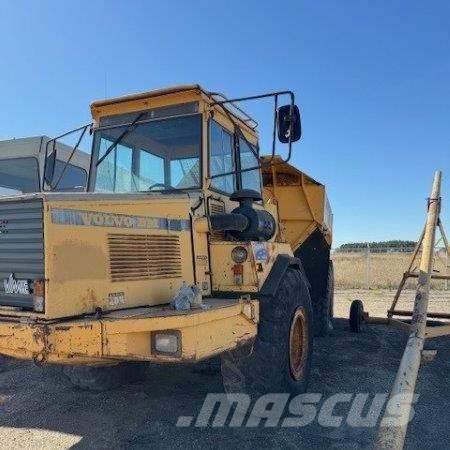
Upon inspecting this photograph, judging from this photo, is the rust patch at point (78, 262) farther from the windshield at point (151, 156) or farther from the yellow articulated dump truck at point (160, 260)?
the windshield at point (151, 156)

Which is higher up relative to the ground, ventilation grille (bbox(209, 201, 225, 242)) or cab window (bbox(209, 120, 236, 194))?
cab window (bbox(209, 120, 236, 194))

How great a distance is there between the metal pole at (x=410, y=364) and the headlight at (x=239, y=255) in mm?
1472

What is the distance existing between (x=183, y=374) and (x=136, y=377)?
0.50 meters

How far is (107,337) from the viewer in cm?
297

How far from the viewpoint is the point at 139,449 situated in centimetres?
343

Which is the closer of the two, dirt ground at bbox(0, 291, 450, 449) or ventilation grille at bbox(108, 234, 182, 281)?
ventilation grille at bbox(108, 234, 182, 281)

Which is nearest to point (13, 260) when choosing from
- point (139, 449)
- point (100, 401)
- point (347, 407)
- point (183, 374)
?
point (139, 449)

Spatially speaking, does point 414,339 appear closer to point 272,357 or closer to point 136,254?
point 272,357

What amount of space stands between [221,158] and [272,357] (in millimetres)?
1806

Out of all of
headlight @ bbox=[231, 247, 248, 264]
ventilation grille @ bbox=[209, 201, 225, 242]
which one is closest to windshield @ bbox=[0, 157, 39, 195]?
ventilation grille @ bbox=[209, 201, 225, 242]

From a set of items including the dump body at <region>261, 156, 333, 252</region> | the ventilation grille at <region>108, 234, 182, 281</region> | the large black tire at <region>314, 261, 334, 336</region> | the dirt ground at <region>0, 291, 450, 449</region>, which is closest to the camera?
the ventilation grille at <region>108, 234, 182, 281</region>

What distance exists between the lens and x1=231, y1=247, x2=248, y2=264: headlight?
4.00m

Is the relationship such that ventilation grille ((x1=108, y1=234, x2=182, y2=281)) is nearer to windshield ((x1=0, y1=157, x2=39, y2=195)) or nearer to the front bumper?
the front bumper

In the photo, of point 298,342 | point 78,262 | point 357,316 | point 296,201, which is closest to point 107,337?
point 78,262
